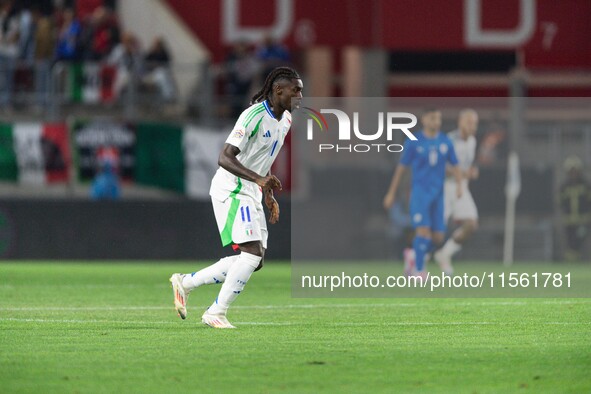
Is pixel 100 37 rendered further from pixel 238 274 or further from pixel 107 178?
pixel 238 274

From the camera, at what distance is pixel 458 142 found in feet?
64.4

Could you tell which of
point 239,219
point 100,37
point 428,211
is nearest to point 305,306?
point 239,219

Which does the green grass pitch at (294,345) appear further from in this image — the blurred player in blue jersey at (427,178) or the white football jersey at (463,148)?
the white football jersey at (463,148)

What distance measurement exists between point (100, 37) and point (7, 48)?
1686mm

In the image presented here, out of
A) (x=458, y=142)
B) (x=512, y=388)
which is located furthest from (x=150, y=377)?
(x=458, y=142)

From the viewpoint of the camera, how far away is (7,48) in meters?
25.6

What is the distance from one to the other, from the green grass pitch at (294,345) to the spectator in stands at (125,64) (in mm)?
10192

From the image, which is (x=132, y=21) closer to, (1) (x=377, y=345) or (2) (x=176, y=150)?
(2) (x=176, y=150)

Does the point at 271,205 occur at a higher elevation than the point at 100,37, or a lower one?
lower

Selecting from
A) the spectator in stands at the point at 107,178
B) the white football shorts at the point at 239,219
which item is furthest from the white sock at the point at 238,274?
the spectator in stands at the point at 107,178

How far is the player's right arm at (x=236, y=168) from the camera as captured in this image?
10.6 m

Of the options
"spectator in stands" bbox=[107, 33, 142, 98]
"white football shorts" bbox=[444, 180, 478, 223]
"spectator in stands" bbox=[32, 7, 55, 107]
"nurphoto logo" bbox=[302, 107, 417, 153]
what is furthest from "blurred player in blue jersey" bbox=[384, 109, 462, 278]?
"spectator in stands" bbox=[32, 7, 55, 107]

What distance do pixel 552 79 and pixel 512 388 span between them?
2309cm

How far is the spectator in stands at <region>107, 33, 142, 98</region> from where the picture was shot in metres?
25.5
